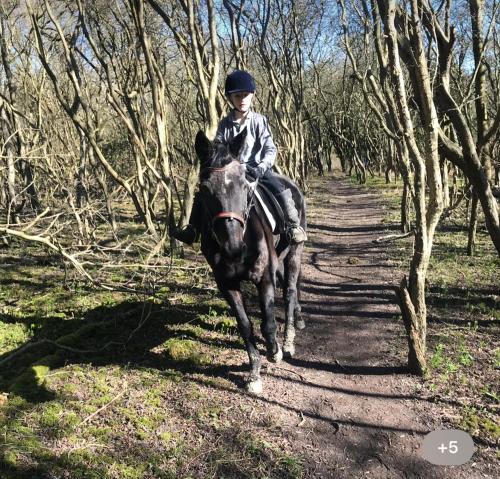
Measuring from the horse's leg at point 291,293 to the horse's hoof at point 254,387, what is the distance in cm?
82

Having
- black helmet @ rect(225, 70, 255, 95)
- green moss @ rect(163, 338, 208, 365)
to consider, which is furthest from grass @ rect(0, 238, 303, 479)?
black helmet @ rect(225, 70, 255, 95)

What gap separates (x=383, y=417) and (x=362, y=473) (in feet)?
2.21

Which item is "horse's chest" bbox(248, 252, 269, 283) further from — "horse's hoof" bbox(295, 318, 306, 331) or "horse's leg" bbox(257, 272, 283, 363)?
"horse's hoof" bbox(295, 318, 306, 331)

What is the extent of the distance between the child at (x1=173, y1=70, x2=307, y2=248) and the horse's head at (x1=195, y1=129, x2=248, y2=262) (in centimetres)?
47

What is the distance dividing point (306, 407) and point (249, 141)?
2733 mm

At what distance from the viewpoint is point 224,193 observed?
3703 millimetres

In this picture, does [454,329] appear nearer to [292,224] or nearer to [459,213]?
[292,224]

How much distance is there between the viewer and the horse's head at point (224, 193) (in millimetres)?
3686

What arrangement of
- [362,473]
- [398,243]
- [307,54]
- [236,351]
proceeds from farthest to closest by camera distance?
[307,54]
[398,243]
[236,351]
[362,473]

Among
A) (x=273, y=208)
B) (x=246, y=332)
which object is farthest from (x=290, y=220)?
(x=246, y=332)

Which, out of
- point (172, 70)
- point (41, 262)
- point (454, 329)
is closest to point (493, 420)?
point (454, 329)

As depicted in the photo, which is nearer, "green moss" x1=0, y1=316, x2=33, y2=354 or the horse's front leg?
the horse's front leg

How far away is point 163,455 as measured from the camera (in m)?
3.27

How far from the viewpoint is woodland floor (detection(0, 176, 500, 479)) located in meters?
3.15
